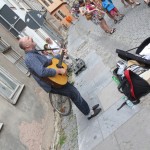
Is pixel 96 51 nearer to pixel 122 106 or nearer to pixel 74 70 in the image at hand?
pixel 74 70

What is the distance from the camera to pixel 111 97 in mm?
8016

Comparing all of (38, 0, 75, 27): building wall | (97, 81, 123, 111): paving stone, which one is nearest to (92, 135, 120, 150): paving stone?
Answer: (97, 81, 123, 111): paving stone

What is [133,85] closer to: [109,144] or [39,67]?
[109,144]

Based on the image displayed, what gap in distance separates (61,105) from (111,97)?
5.86ft

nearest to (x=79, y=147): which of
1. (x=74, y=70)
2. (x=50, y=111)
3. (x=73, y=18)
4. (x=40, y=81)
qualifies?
(x=40, y=81)

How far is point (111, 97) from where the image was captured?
26.3ft

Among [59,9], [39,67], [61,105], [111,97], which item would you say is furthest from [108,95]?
[59,9]

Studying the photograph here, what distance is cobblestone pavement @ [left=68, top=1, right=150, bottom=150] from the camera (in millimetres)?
6234

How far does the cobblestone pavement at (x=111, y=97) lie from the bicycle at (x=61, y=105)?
8.9 inches

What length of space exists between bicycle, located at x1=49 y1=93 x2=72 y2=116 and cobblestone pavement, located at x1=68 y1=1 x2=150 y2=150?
0.74 ft

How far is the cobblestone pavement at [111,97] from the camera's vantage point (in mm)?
6234

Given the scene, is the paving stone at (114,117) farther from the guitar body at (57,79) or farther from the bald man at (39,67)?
the guitar body at (57,79)

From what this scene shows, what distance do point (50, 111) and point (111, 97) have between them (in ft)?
7.13

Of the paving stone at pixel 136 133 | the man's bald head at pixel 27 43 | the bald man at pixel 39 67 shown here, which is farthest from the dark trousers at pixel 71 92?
the paving stone at pixel 136 133
